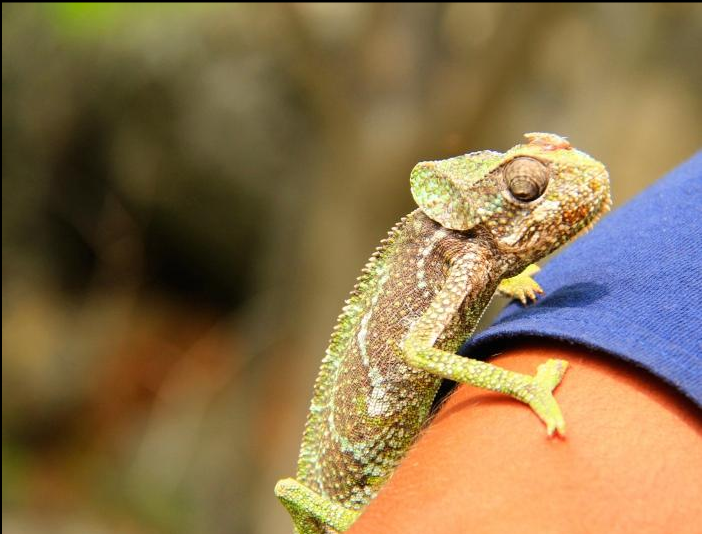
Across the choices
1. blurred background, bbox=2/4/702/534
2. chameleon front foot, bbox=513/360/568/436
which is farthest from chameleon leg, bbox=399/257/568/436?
blurred background, bbox=2/4/702/534

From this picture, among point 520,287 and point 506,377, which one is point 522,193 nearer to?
point 520,287

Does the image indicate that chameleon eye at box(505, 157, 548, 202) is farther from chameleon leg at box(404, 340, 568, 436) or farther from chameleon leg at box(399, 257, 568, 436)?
chameleon leg at box(404, 340, 568, 436)

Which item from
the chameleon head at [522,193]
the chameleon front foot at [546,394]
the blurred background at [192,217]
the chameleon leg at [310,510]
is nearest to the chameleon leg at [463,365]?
the chameleon front foot at [546,394]

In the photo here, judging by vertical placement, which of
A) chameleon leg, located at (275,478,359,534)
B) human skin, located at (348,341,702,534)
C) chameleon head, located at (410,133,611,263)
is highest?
chameleon head, located at (410,133,611,263)

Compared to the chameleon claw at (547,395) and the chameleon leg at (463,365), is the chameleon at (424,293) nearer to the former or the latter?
the chameleon leg at (463,365)

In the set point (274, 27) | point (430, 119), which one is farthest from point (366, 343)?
point (274, 27)

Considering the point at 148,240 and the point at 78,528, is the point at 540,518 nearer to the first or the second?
the point at 78,528
